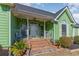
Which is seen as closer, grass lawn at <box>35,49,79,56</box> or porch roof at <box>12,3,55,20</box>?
grass lawn at <box>35,49,79,56</box>

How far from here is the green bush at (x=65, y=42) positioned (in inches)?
438

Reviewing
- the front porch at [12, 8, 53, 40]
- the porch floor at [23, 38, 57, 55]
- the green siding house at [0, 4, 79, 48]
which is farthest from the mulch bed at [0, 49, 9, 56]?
the porch floor at [23, 38, 57, 55]

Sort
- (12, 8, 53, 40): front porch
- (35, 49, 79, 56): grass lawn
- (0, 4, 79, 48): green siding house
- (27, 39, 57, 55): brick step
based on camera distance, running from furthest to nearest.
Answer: (27, 39, 57, 55): brick step, (12, 8, 53, 40): front porch, (35, 49, 79, 56): grass lawn, (0, 4, 79, 48): green siding house

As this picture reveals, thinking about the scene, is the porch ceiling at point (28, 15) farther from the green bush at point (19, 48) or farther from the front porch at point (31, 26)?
the green bush at point (19, 48)

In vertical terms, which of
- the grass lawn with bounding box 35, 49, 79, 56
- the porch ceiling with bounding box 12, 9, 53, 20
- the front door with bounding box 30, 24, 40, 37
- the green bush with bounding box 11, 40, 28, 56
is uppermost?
the porch ceiling with bounding box 12, 9, 53, 20

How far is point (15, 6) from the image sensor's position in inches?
423

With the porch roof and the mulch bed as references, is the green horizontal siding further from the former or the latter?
the porch roof

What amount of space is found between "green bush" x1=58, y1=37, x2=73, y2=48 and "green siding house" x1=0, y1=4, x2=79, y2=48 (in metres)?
0.18

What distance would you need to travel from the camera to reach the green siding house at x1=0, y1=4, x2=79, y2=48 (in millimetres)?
10538

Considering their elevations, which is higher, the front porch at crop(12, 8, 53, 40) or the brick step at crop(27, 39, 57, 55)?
the front porch at crop(12, 8, 53, 40)

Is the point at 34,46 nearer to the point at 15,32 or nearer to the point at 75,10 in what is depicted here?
the point at 15,32

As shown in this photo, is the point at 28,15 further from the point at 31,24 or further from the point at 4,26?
the point at 4,26

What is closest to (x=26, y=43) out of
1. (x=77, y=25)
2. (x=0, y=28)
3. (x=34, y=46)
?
(x=34, y=46)

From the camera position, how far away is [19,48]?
10.6 m
